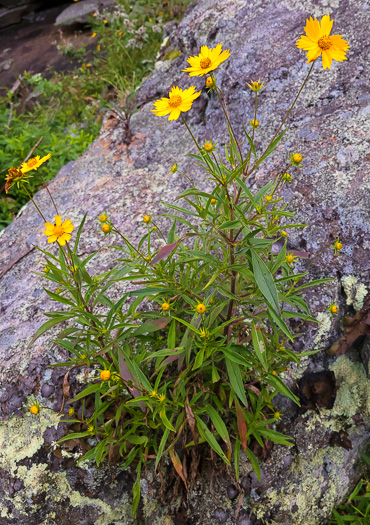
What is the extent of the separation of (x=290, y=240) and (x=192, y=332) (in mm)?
721

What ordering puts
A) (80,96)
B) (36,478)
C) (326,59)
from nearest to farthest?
(326,59) < (36,478) < (80,96)

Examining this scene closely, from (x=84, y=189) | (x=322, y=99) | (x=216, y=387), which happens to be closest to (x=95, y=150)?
(x=84, y=189)

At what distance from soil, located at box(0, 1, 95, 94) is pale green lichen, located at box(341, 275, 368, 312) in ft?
19.3

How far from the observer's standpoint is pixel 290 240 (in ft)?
6.19

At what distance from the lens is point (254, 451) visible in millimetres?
1684

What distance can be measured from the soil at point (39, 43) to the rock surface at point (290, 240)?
453 centimetres

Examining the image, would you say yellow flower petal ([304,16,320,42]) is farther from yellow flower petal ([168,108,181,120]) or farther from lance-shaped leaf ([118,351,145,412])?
lance-shaped leaf ([118,351,145,412])

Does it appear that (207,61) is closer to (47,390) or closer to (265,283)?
(265,283)

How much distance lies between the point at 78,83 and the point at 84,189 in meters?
3.43

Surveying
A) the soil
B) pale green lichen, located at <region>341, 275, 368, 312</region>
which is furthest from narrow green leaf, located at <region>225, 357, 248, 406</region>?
the soil

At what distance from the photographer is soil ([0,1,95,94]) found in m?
6.89

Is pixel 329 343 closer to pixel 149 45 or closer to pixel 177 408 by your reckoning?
pixel 177 408

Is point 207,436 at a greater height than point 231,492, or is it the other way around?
point 207,436

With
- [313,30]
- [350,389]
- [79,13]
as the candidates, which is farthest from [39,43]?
[350,389]
